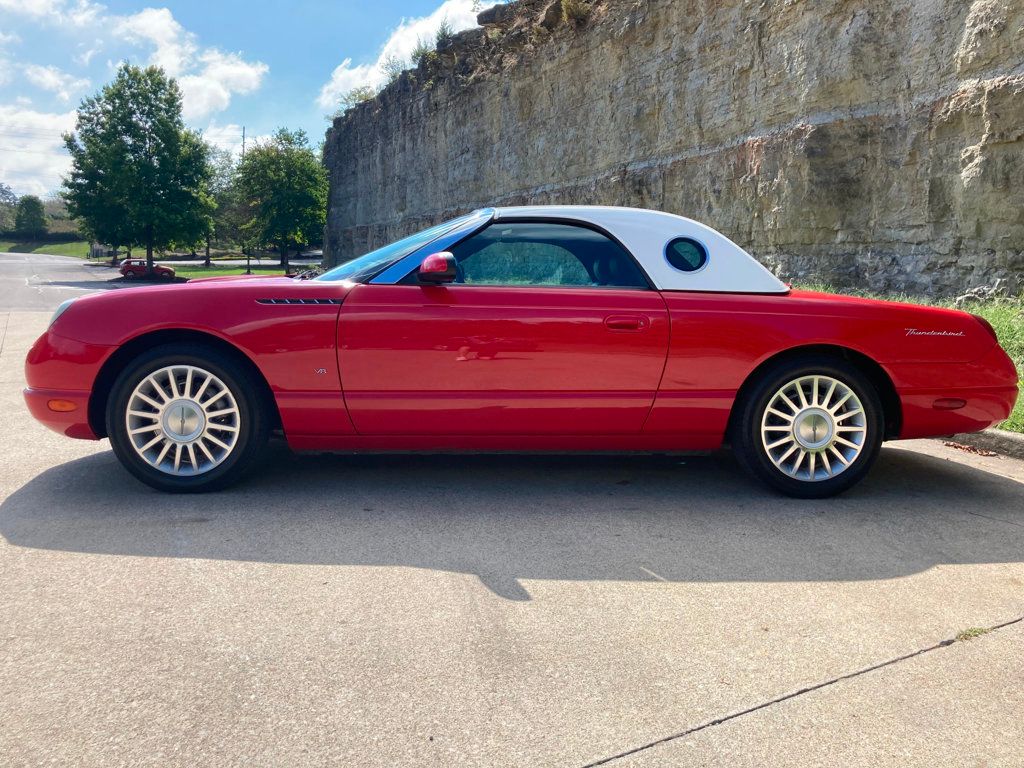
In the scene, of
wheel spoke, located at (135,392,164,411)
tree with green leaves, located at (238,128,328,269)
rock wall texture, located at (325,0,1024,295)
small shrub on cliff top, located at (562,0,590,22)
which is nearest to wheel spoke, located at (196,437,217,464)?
wheel spoke, located at (135,392,164,411)

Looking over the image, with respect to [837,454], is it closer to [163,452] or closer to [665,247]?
[665,247]

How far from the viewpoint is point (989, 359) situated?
→ 436 cm

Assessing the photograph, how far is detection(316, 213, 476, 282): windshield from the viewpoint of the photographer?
14.0 feet

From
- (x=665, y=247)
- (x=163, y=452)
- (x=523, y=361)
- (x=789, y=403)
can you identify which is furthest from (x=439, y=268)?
(x=789, y=403)

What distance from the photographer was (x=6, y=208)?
160375 millimetres

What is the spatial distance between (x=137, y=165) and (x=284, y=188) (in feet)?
27.9

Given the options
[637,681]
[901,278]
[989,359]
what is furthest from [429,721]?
[901,278]

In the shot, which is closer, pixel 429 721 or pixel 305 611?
pixel 429 721

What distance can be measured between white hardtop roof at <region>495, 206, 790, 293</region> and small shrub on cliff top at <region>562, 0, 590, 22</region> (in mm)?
18399

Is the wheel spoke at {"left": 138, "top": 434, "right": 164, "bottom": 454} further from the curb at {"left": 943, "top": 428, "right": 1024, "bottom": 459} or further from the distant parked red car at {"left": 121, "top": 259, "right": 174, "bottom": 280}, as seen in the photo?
the distant parked red car at {"left": 121, "top": 259, "right": 174, "bottom": 280}

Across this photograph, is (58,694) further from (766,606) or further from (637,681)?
(766,606)

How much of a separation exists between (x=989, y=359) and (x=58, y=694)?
14.8 ft

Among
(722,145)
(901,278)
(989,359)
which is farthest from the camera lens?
(722,145)

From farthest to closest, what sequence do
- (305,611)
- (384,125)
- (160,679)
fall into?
(384,125) → (305,611) → (160,679)
